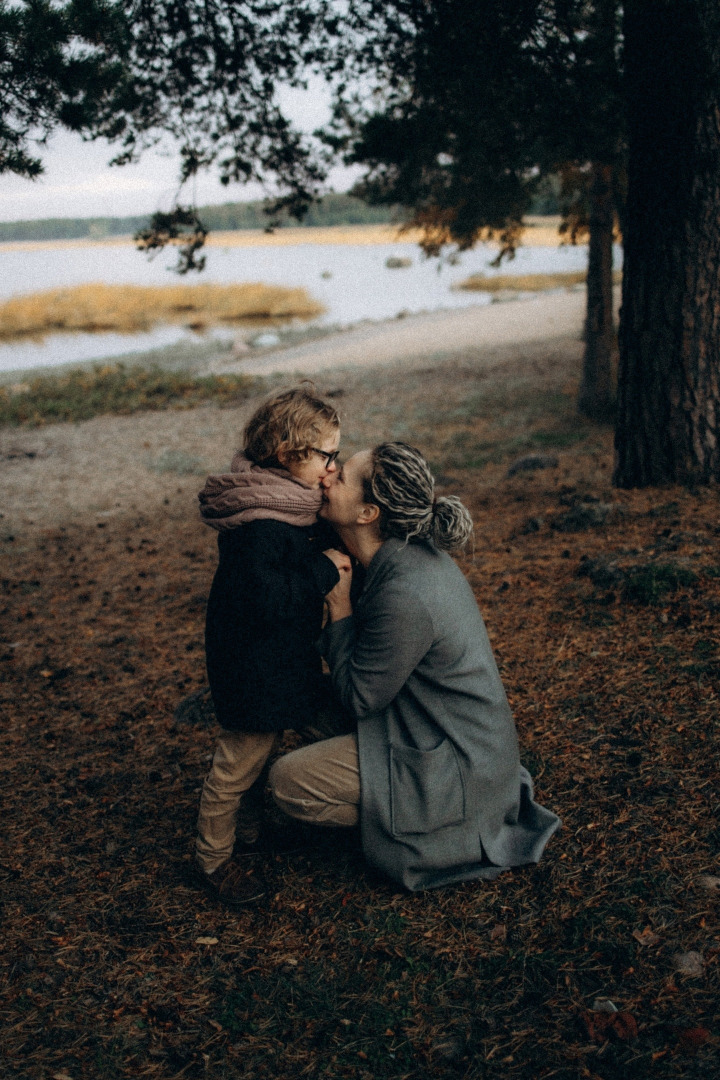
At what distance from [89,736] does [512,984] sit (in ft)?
8.35

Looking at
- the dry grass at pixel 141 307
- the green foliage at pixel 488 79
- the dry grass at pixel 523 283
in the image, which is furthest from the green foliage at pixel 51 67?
the dry grass at pixel 523 283

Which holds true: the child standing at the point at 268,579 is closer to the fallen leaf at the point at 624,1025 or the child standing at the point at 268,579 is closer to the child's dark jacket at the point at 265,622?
the child's dark jacket at the point at 265,622

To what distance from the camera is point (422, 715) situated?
2732 mm

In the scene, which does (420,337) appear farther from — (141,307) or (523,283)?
(523,283)

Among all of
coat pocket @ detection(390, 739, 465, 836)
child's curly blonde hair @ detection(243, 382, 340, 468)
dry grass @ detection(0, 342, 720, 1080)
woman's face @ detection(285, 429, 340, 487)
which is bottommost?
dry grass @ detection(0, 342, 720, 1080)

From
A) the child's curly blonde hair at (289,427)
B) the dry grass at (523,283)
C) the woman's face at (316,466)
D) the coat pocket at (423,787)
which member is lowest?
the coat pocket at (423,787)

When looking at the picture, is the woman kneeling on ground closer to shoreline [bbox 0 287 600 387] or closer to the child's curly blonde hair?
the child's curly blonde hair

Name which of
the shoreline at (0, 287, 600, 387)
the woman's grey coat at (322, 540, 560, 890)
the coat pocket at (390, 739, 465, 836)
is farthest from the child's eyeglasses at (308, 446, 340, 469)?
the shoreline at (0, 287, 600, 387)

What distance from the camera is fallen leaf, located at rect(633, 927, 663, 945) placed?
2531 millimetres

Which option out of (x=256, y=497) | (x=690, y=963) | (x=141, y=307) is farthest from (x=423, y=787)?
(x=141, y=307)

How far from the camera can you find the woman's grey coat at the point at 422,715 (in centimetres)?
262

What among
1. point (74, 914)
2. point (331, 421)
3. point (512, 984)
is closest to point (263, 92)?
point (331, 421)

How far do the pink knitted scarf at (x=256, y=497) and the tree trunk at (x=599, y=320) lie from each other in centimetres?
897

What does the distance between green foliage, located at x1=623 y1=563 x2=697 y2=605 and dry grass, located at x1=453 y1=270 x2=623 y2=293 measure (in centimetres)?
3413
